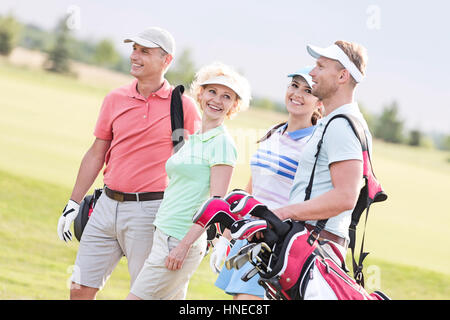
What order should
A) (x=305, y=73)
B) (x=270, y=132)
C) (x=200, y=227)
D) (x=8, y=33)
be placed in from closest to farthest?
(x=200, y=227), (x=305, y=73), (x=270, y=132), (x=8, y=33)

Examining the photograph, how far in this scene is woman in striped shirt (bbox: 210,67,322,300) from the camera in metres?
3.03


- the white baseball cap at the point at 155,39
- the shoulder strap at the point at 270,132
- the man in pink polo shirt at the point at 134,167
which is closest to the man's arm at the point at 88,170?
the man in pink polo shirt at the point at 134,167

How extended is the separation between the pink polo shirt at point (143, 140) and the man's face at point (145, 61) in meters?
0.13

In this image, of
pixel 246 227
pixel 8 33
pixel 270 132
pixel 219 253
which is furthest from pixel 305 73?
pixel 8 33

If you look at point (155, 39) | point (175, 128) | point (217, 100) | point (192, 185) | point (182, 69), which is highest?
point (155, 39)

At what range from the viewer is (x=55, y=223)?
28.3 feet

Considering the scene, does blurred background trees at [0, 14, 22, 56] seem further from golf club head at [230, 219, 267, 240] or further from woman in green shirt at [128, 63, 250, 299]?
golf club head at [230, 219, 267, 240]

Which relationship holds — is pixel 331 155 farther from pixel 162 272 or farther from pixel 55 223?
pixel 55 223

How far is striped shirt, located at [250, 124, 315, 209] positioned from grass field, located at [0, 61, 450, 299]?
1.57 metres

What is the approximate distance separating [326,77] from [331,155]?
37 cm

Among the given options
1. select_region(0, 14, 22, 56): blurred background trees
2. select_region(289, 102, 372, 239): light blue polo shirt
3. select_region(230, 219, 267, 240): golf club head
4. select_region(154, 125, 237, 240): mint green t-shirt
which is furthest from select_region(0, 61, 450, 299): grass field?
select_region(0, 14, 22, 56): blurred background trees

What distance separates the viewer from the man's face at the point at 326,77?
259 cm

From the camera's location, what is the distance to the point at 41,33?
140250 millimetres

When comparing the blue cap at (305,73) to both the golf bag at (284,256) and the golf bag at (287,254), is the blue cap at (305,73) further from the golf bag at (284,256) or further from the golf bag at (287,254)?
the golf bag at (284,256)
